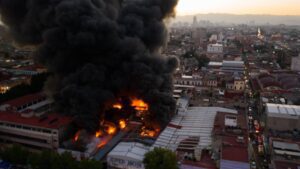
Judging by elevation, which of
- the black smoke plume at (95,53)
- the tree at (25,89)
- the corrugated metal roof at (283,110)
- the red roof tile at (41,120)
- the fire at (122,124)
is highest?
the black smoke plume at (95,53)

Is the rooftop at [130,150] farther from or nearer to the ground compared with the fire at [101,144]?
farther from the ground

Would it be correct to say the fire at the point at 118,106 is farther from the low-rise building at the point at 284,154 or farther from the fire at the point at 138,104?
the low-rise building at the point at 284,154

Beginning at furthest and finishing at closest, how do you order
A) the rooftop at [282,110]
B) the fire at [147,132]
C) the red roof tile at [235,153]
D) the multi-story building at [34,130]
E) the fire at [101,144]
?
the rooftop at [282,110] < the fire at [147,132] < the fire at [101,144] < the multi-story building at [34,130] < the red roof tile at [235,153]

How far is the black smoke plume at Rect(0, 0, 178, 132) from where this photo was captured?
21531mm

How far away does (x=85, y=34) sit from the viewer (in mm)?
21906

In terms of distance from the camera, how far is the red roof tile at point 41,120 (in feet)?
65.5

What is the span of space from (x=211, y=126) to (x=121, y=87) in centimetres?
744

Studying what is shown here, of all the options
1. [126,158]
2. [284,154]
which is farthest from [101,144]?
[284,154]

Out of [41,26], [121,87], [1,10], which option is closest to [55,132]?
[121,87]

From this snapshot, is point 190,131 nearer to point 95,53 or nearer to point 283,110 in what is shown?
point 283,110

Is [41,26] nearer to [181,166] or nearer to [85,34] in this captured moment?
[85,34]

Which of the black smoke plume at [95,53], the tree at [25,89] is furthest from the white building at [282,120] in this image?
the tree at [25,89]

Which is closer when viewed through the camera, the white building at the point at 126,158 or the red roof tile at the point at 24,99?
the white building at the point at 126,158

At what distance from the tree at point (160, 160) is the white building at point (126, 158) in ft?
3.58
